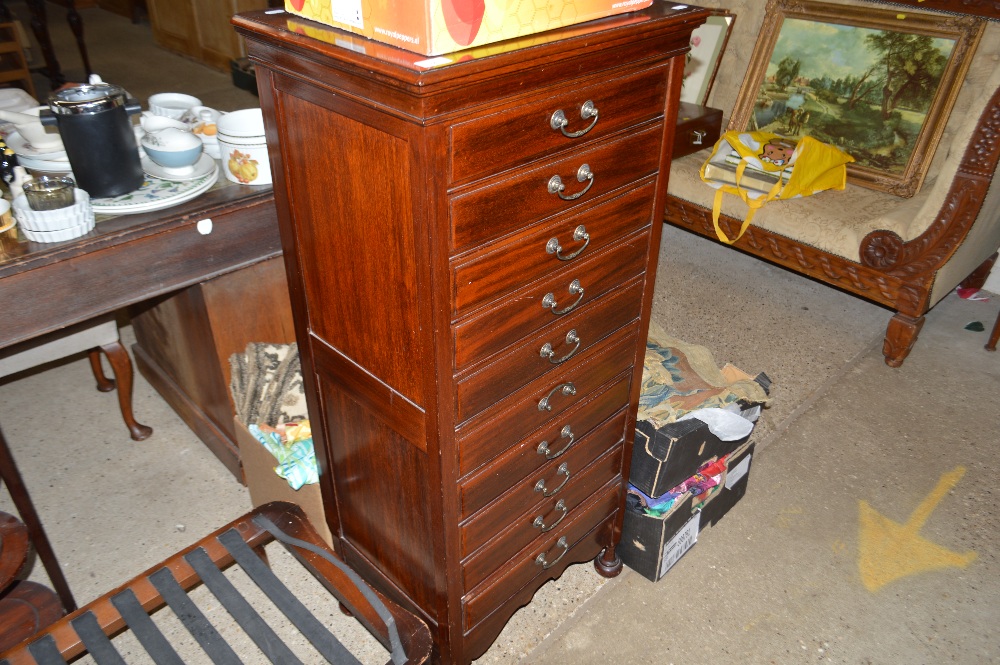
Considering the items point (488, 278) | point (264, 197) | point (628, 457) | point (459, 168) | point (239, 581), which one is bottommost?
point (239, 581)

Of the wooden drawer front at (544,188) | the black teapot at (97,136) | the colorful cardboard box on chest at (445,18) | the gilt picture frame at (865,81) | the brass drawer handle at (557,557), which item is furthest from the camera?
the gilt picture frame at (865,81)

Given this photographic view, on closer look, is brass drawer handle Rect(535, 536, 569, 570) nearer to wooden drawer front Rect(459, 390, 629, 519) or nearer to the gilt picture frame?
wooden drawer front Rect(459, 390, 629, 519)

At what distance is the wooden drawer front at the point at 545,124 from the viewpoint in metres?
1.06

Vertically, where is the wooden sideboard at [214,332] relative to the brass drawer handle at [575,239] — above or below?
below

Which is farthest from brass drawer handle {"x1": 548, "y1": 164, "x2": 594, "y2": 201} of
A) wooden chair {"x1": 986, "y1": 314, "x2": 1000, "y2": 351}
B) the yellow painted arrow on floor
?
wooden chair {"x1": 986, "y1": 314, "x2": 1000, "y2": 351}

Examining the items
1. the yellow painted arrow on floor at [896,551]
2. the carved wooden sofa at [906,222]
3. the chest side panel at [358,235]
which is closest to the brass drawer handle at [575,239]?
the chest side panel at [358,235]

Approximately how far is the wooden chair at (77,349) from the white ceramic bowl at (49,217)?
588 mm

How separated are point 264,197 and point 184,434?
1060 mm

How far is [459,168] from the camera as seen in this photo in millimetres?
1063

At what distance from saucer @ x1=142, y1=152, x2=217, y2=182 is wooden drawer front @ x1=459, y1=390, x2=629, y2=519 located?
3.36ft

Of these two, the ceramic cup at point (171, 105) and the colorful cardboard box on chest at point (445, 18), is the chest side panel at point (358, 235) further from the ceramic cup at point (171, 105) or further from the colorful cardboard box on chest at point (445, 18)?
the ceramic cup at point (171, 105)

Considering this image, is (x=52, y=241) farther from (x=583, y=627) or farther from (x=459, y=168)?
(x=583, y=627)

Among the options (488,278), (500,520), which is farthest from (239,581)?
(488,278)

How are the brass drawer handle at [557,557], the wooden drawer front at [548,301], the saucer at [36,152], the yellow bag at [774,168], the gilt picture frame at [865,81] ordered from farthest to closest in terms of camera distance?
1. the yellow bag at [774,168]
2. the gilt picture frame at [865,81]
3. the saucer at [36,152]
4. the brass drawer handle at [557,557]
5. the wooden drawer front at [548,301]
